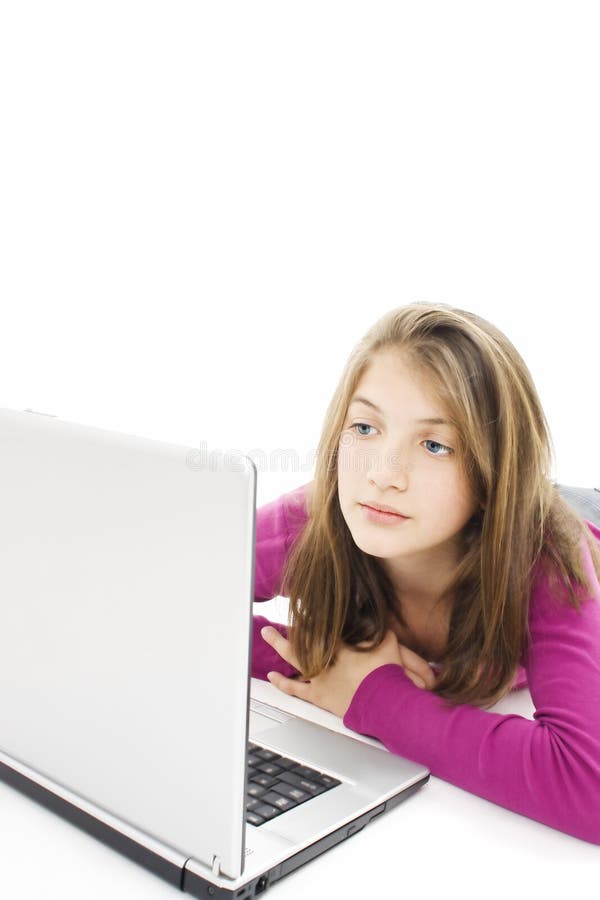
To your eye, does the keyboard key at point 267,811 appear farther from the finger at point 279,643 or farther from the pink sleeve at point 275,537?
the pink sleeve at point 275,537

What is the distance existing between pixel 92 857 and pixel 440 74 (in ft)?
5.77

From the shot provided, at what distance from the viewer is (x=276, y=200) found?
2.23m

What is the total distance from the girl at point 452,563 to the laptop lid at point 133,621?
32cm

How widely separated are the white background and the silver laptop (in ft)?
4.18

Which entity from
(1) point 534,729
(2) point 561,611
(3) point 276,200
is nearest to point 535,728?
(1) point 534,729

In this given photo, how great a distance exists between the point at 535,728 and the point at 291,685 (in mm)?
304

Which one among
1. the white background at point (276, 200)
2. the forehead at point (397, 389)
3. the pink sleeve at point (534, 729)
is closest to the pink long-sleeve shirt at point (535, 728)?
the pink sleeve at point (534, 729)

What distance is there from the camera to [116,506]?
73cm

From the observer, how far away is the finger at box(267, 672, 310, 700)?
113 cm

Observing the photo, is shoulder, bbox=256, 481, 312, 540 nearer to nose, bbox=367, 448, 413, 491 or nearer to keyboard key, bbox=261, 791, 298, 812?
nose, bbox=367, 448, 413, 491

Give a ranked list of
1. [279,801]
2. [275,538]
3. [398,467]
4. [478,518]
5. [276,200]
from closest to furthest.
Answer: [279,801], [398,467], [478,518], [275,538], [276,200]

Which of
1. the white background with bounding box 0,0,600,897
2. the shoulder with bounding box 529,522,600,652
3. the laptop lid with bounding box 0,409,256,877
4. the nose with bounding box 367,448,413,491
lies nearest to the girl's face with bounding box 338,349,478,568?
the nose with bounding box 367,448,413,491

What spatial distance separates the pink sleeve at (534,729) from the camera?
0.90 metres

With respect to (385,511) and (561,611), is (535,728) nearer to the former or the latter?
(561,611)
